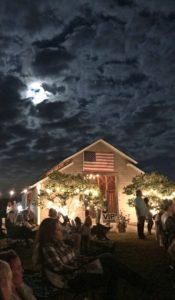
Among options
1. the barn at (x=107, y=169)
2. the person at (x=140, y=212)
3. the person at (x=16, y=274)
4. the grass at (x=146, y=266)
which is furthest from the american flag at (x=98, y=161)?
the person at (x=16, y=274)

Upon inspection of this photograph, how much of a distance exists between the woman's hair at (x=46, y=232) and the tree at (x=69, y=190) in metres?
14.8

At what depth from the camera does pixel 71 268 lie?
499cm

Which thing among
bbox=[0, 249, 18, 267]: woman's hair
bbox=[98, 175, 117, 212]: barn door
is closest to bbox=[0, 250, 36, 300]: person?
bbox=[0, 249, 18, 267]: woman's hair

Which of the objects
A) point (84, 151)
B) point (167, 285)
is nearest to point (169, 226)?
point (167, 285)

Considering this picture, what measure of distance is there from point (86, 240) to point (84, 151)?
51.4 ft

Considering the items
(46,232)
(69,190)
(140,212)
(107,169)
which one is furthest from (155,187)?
(46,232)

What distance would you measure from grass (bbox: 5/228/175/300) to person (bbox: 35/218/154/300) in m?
0.26

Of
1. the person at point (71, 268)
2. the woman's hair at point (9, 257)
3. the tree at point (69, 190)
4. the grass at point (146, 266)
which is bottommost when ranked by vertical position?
the grass at point (146, 266)

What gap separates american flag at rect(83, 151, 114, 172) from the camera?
26.3m

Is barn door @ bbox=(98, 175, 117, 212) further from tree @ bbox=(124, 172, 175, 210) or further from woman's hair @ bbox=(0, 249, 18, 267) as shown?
woman's hair @ bbox=(0, 249, 18, 267)

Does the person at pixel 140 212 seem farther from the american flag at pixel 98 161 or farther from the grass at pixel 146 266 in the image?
the american flag at pixel 98 161

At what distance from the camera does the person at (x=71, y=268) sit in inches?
180

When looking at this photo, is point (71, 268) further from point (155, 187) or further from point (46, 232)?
point (155, 187)

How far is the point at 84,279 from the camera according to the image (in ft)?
14.8
